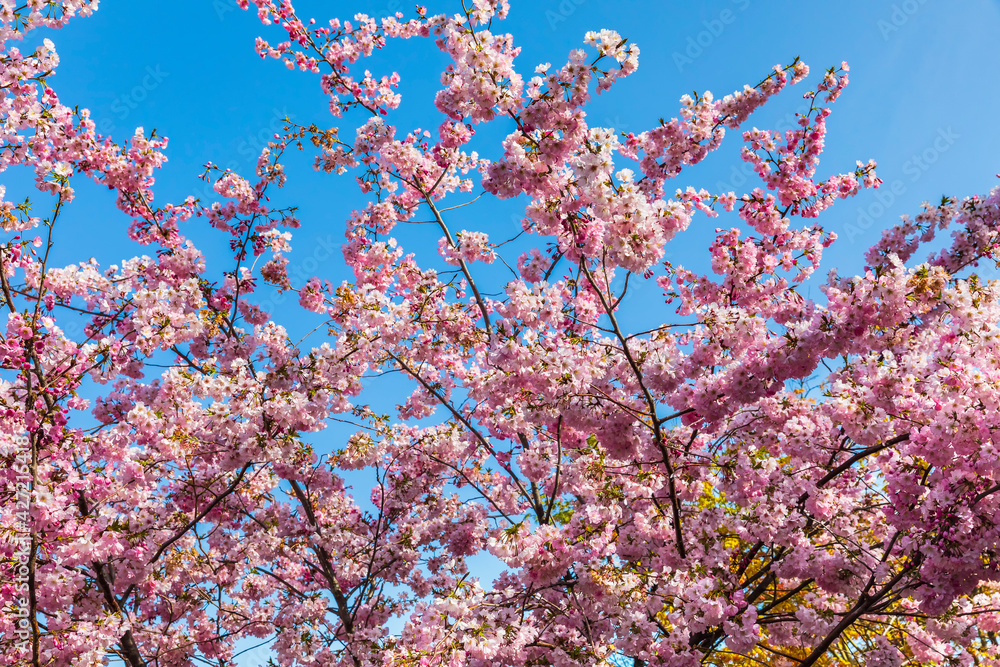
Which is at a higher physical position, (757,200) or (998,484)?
(757,200)

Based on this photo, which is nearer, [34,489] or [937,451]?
[937,451]

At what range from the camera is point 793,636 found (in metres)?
7.59

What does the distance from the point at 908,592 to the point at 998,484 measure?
133 centimetres

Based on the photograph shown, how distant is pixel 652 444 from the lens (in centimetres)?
596

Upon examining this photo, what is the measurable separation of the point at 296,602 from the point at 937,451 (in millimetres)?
8765

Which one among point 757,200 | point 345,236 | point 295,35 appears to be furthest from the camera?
point 345,236

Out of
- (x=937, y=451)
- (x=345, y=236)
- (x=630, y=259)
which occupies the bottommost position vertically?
(x=937, y=451)

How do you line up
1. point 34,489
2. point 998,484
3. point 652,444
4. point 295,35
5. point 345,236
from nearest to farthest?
point 998,484, point 34,489, point 652,444, point 295,35, point 345,236

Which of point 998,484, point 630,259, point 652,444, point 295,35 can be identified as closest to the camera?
point 998,484

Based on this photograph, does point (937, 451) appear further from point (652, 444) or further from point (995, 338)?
point (652, 444)

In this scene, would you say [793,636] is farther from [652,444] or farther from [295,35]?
[295,35]

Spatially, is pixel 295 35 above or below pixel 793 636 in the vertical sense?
above

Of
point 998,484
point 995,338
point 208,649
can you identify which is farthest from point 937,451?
point 208,649

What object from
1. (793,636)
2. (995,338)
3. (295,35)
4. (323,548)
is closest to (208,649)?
(323,548)
